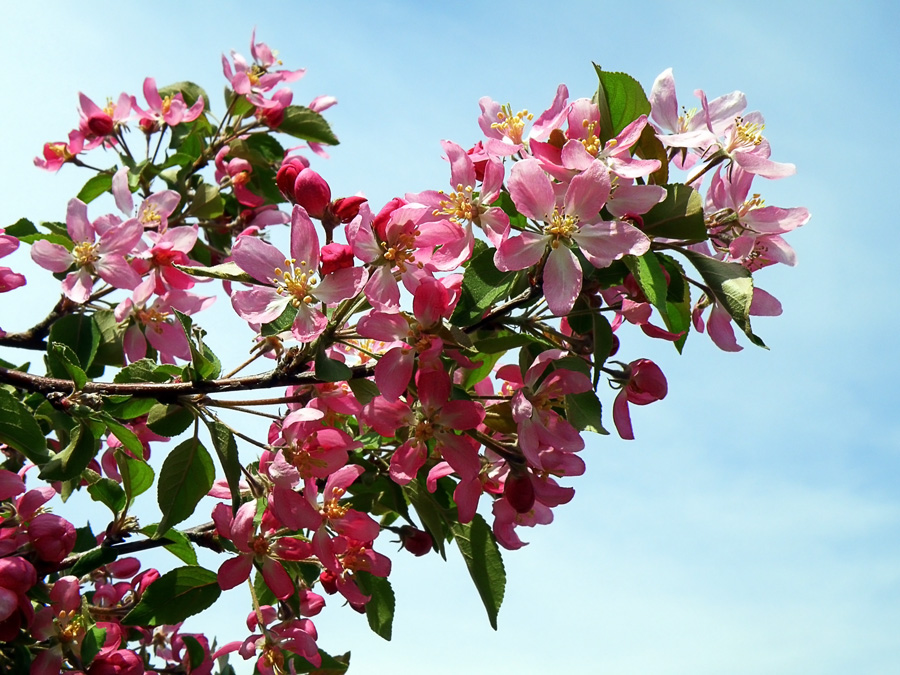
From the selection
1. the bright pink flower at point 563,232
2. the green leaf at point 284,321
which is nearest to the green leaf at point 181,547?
the green leaf at point 284,321

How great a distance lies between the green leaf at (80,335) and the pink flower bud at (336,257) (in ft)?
3.62

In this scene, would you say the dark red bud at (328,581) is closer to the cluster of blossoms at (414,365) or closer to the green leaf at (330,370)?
the cluster of blossoms at (414,365)

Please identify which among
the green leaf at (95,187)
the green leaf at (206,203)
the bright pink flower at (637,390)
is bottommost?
the bright pink flower at (637,390)

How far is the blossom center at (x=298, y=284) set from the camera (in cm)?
146

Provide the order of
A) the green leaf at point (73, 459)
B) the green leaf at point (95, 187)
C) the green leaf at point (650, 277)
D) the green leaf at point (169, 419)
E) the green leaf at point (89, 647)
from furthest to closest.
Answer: the green leaf at point (95, 187)
the green leaf at point (89, 647)
the green leaf at point (73, 459)
the green leaf at point (169, 419)
the green leaf at point (650, 277)

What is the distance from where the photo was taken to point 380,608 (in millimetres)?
1961

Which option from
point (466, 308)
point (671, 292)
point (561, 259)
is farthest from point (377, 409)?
point (671, 292)

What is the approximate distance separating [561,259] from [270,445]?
65cm

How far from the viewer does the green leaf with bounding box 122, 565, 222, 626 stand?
1.82 m

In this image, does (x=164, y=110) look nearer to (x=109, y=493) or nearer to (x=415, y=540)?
(x=109, y=493)

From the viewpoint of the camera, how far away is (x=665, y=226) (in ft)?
4.75

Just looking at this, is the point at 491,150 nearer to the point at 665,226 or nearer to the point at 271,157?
the point at 665,226

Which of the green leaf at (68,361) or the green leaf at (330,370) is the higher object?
the green leaf at (68,361)

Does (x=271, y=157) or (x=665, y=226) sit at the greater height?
(x=271, y=157)
